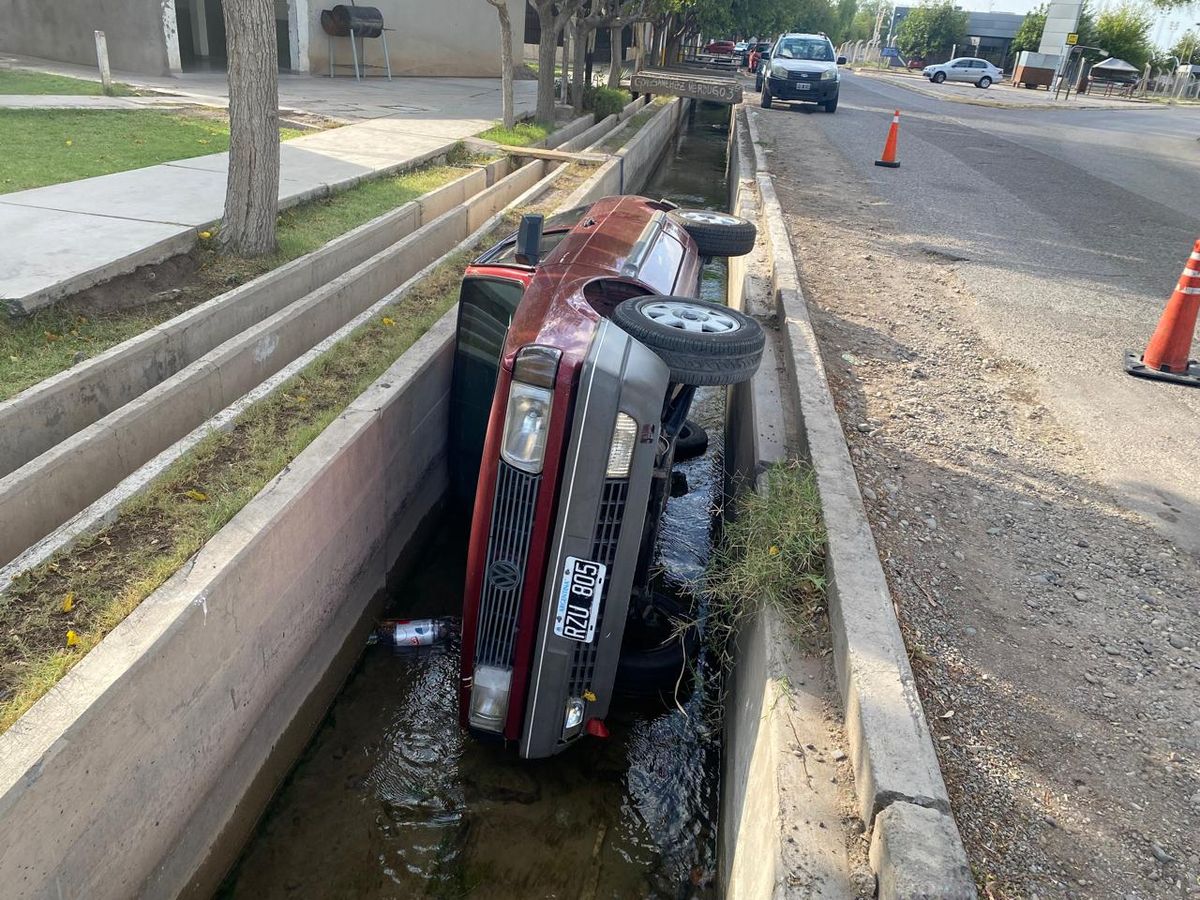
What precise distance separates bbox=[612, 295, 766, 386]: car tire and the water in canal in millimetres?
1817

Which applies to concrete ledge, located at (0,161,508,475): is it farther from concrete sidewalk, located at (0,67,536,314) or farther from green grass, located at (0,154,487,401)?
concrete sidewalk, located at (0,67,536,314)

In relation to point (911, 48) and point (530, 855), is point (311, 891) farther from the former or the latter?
point (911, 48)

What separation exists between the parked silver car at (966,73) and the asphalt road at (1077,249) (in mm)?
30480

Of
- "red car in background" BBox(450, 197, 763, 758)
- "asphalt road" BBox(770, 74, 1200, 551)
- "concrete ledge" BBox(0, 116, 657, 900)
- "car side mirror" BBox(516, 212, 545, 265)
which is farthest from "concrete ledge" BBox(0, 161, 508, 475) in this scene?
"asphalt road" BBox(770, 74, 1200, 551)

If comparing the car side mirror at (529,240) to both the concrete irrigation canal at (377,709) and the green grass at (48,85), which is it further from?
the green grass at (48,85)

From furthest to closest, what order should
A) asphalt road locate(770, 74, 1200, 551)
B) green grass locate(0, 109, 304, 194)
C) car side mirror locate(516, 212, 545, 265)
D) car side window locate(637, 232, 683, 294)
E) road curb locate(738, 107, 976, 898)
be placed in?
1. green grass locate(0, 109, 304, 194)
2. asphalt road locate(770, 74, 1200, 551)
3. car side mirror locate(516, 212, 545, 265)
4. car side window locate(637, 232, 683, 294)
5. road curb locate(738, 107, 976, 898)

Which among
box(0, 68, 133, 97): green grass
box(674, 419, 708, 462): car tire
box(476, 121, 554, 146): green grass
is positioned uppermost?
box(476, 121, 554, 146): green grass

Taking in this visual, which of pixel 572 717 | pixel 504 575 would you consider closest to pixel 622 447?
pixel 504 575

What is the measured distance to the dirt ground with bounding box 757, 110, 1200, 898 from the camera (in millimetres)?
3000

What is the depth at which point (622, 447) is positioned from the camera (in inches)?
141

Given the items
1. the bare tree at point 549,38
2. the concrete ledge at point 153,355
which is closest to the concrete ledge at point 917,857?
the concrete ledge at point 153,355

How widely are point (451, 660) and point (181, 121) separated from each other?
38.7ft

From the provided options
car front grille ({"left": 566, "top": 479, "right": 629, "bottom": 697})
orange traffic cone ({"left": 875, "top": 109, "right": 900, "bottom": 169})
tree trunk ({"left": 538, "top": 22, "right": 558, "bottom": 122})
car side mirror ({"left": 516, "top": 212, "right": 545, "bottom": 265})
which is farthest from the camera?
tree trunk ({"left": 538, "top": 22, "right": 558, "bottom": 122})

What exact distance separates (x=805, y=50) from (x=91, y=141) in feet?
68.7
